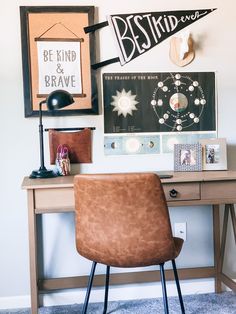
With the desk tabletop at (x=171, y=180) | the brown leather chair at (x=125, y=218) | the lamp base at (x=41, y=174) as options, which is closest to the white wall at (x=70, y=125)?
the lamp base at (x=41, y=174)

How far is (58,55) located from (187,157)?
0.96 meters

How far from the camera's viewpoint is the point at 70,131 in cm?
233

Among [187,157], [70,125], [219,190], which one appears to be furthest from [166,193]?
[70,125]

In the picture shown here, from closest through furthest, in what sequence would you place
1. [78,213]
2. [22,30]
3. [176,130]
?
[78,213] → [22,30] → [176,130]

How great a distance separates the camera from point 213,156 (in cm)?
230

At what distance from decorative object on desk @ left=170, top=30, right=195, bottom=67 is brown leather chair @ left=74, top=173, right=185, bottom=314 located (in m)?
1.06

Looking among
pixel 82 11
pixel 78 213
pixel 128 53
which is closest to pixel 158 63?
pixel 128 53

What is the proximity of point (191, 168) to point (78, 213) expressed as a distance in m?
0.84

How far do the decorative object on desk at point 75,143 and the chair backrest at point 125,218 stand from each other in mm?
659

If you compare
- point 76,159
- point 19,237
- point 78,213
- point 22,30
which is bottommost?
point 19,237

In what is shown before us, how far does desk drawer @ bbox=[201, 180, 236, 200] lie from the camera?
2008 mm

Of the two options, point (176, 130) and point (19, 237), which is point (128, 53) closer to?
point (176, 130)

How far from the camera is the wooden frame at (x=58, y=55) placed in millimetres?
2256

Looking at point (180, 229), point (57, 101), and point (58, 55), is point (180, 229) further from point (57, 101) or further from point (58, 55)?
point (58, 55)
